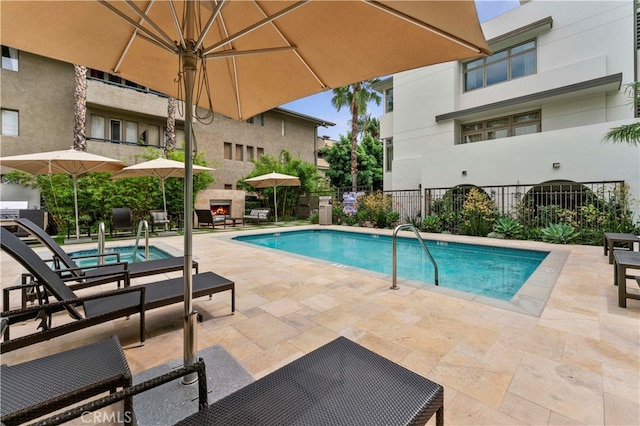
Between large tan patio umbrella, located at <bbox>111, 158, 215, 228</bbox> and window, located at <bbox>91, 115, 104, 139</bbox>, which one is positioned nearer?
large tan patio umbrella, located at <bbox>111, 158, 215, 228</bbox>

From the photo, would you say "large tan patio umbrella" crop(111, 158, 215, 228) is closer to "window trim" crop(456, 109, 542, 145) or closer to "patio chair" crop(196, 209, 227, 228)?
"patio chair" crop(196, 209, 227, 228)

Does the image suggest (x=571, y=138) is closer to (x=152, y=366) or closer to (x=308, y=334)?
(x=308, y=334)

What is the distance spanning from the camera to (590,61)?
10.9 metres

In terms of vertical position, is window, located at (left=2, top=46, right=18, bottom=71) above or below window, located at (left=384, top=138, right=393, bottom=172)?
above

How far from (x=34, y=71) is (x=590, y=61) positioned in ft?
75.5

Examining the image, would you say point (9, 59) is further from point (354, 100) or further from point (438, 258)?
point (438, 258)

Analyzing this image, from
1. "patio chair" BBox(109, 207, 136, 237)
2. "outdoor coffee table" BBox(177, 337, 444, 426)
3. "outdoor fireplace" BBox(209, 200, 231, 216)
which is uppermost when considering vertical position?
"outdoor fireplace" BBox(209, 200, 231, 216)

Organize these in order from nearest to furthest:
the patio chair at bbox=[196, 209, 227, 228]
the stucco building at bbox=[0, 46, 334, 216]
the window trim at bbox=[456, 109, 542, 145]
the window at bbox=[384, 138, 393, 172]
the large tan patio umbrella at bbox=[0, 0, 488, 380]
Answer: the large tan patio umbrella at bbox=[0, 0, 488, 380] < the stucco building at bbox=[0, 46, 334, 216] < the window trim at bbox=[456, 109, 542, 145] < the patio chair at bbox=[196, 209, 227, 228] < the window at bbox=[384, 138, 393, 172]

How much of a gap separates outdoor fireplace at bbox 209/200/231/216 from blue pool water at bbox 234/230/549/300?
5.54 metres

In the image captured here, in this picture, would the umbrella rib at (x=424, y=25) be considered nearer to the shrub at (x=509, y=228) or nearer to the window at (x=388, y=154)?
the shrub at (x=509, y=228)

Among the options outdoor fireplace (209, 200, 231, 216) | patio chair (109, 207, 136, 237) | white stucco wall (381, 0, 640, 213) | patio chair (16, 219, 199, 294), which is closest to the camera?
patio chair (16, 219, 199, 294)

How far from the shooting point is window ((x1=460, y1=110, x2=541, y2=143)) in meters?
12.8

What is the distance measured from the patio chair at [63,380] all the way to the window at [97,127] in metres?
16.6

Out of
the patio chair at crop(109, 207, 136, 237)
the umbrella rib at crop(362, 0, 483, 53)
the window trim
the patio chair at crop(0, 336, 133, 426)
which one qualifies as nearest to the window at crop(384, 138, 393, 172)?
the window trim
